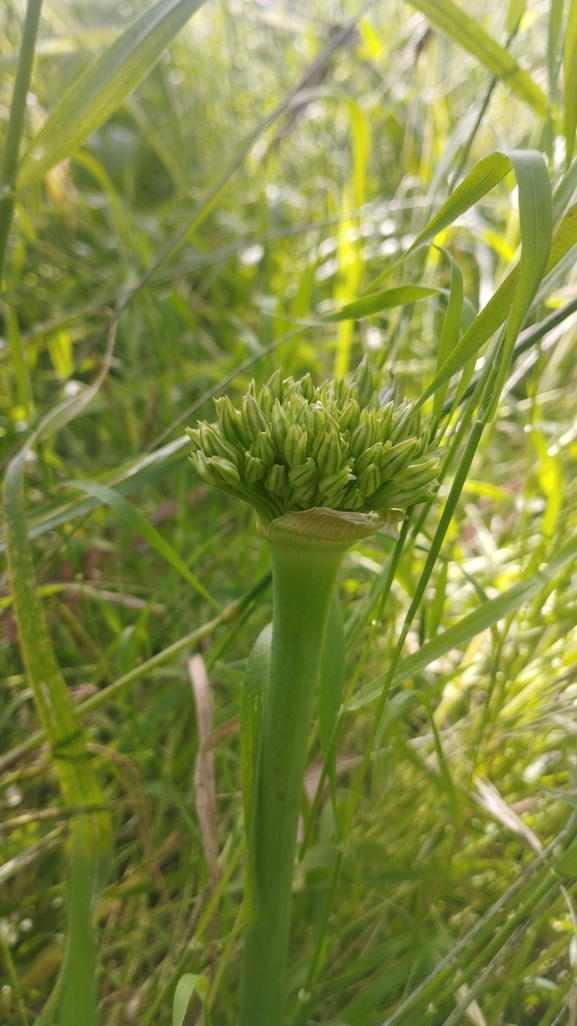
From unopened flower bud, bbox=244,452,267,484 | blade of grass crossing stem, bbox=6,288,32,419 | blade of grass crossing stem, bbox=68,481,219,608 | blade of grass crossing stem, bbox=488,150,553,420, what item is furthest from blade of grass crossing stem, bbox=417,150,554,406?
blade of grass crossing stem, bbox=6,288,32,419

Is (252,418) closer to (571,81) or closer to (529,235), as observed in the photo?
(529,235)

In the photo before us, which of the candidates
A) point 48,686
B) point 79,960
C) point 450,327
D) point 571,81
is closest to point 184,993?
point 79,960

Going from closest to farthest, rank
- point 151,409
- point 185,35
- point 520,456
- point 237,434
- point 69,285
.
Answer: point 237,434 → point 151,409 → point 520,456 → point 69,285 → point 185,35

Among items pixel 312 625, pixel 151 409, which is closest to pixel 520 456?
pixel 151 409

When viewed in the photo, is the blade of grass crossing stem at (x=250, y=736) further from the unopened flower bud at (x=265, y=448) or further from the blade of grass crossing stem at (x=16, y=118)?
the blade of grass crossing stem at (x=16, y=118)

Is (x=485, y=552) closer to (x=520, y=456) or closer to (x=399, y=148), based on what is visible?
(x=520, y=456)

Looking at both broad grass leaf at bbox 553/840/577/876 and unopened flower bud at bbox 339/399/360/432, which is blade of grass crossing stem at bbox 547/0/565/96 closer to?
unopened flower bud at bbox 339/399/360/432

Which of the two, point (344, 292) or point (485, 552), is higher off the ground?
point (344, 292)
